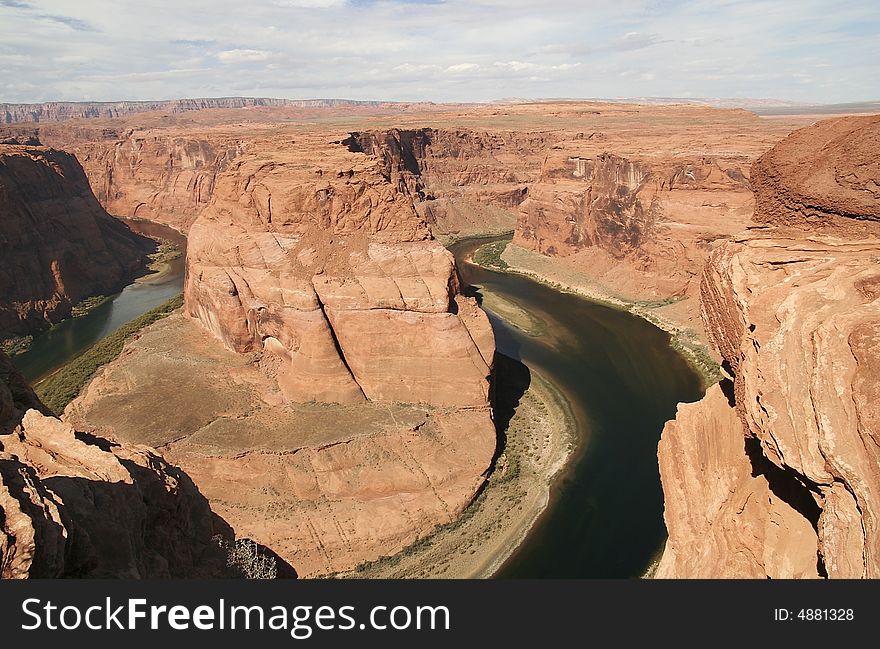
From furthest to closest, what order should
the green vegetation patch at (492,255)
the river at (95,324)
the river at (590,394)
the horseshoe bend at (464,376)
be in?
the green vegetation patch at (492,255) < the river at (95,324) < the river at (590,394) < the horseshoe bend at (464,376)

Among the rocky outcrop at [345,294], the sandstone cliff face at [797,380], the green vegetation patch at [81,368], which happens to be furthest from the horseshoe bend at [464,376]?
the green vegetation patch at [81,368]

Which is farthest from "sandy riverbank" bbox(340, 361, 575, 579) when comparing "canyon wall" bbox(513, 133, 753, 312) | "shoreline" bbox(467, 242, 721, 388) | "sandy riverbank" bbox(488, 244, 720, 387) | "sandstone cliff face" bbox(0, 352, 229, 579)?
"canyon wall" bbox(513, 133, 753, 312)

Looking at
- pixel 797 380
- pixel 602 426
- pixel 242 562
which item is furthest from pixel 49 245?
pixel 797 380

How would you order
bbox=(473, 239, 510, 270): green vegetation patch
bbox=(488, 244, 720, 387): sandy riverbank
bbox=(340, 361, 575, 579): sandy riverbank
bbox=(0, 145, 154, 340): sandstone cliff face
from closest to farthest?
bbox=(340, 361, 575, 579): sandy riverbank → bbox=(488, 244, 720, 387): sandy riverbank → bbox=(0, 145, 154, 340): sandstone cliff face → bbox=(473, 239, 510, 270): green vegetation patch

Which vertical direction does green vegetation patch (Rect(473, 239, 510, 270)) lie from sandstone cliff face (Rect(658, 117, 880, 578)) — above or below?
below

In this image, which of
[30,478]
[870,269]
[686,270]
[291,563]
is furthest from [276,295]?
[686,270]

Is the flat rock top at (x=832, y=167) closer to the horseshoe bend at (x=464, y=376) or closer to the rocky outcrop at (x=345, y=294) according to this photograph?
the horseshoe bend at (x=464, y=376)

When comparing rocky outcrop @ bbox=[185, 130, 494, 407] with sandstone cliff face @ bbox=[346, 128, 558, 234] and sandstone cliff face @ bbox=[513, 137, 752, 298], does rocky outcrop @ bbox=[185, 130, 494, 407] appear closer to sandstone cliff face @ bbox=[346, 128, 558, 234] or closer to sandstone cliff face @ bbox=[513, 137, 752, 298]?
sandstone cliff face @ bbox=[513, 137, 752, 298]
